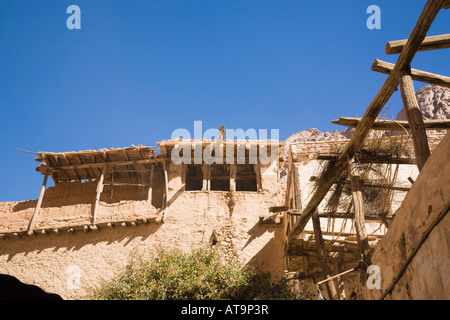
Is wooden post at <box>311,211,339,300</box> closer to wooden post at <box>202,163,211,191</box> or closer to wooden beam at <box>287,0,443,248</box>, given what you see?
wooden beam at <box>287,0,443,248</box>

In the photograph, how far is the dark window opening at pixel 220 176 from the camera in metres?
18.9

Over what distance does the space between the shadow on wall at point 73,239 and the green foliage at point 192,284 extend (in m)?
4.20

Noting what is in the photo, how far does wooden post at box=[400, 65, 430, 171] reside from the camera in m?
5.16

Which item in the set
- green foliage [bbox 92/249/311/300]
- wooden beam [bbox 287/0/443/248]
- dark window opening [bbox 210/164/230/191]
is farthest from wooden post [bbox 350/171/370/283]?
dark window opening [bbox 210/164/230/191]

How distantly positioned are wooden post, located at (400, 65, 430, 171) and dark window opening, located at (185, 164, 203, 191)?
13.9 m

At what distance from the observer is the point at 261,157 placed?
1794 cm

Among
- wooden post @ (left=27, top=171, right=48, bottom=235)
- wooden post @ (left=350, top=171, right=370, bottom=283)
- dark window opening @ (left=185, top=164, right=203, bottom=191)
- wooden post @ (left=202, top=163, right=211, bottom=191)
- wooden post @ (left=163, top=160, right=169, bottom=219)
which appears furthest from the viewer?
dark window opening @ (left=185, top=164, right=203, bottom=191)

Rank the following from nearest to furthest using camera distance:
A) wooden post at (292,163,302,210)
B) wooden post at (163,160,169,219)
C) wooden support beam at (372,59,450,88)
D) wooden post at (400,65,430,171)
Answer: wooden post at (400,65,430,171), wooden support beam at (372,59,450,88), wooden post at (292,163,302,210), wooden post at (163,160,169,219)

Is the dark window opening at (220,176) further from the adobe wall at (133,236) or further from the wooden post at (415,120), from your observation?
the wooden post at (415,120)

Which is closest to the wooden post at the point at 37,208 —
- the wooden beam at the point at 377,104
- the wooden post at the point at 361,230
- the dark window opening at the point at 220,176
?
the dark window opening at the point at 220,176

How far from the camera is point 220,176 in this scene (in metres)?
19.4

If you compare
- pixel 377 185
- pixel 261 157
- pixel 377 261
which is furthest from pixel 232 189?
pixel 377 261

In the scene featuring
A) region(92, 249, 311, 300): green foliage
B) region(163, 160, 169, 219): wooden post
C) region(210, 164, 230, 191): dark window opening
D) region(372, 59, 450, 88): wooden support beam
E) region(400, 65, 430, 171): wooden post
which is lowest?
region(92, 249, 311, 300): green foliage
